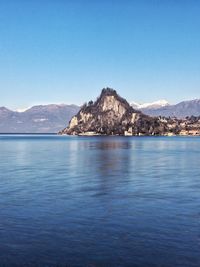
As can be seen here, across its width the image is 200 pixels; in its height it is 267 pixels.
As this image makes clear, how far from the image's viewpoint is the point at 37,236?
33.6m

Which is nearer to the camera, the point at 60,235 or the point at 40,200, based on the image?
the point at 60,235

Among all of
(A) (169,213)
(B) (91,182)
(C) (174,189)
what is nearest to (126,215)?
(A) (169,213)

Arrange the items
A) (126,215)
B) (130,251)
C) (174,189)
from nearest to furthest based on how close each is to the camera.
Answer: (130,251) → (126,215) → (174,189)

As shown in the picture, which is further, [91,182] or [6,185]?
[91,182]

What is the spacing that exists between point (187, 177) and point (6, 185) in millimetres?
33891

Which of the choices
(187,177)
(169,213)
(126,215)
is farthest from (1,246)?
(187,177)

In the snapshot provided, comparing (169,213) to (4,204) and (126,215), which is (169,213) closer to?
(126,215)

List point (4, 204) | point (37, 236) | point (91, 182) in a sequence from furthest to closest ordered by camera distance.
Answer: point (91, 182)
point (4, 204)
point (37, 236)

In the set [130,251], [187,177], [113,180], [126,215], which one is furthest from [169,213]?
[187,177]

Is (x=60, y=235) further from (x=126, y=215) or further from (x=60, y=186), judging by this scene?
(x=60, y=186)

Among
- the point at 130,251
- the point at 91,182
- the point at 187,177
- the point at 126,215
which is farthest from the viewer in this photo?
the point at 187,177

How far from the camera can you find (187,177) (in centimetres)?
7669

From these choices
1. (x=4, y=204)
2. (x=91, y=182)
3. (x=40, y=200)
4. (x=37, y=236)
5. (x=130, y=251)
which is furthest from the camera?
(x=91, y=182)

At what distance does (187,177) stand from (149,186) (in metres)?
15.6
